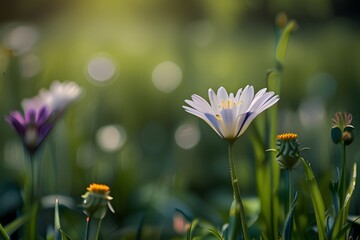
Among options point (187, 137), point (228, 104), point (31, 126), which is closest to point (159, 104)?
point (187, 137)

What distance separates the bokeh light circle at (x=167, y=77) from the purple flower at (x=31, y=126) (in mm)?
989

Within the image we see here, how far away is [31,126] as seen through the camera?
0.83 meters

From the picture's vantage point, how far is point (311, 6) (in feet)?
6.69

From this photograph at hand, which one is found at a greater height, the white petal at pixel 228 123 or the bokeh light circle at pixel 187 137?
the white petal at pixel 228 123

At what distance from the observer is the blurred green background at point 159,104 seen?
1219 mm

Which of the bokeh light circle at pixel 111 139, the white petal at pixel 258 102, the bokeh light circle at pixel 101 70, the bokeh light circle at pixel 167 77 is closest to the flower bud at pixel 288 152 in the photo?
the white petal at pixel 258 102

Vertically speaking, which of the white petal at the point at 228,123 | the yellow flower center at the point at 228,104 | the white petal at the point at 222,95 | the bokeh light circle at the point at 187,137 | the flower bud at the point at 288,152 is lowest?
the bokeh light circle at the point at 187,137

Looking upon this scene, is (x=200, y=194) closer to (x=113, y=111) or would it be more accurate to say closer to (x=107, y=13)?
(x=113, y=111)

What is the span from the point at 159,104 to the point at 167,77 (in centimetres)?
9

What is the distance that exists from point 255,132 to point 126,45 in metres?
1.74

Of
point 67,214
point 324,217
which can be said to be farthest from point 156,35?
point 324,217

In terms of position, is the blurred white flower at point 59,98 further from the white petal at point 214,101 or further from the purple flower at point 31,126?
the white petal at point 214,101

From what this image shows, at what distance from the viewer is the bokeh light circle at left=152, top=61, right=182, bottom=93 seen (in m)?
1.83

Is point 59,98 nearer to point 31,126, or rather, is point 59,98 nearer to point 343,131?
point 31,126
